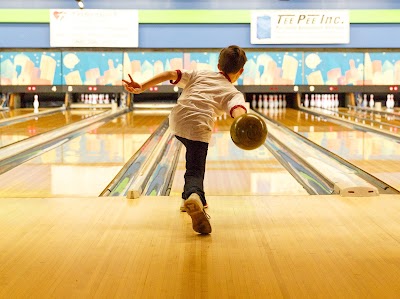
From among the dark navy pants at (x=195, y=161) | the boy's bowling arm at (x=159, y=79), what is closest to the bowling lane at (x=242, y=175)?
the dark navy pants at (x=195, y=161)

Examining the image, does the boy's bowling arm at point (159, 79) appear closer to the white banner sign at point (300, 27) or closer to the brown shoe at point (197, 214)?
the brown shoe at point (197, 214)

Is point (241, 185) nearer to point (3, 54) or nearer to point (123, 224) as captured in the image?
point (123, 224)

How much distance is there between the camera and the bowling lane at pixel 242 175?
3717 millimetres

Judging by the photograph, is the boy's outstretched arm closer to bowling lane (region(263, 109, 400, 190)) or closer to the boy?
the boy

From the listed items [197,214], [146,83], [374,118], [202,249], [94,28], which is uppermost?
[94,28]

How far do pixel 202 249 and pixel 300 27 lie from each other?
8607 mm

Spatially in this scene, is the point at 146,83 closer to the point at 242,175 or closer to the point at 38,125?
the point at 242,175

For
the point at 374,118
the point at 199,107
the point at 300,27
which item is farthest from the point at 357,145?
the point at 300,27

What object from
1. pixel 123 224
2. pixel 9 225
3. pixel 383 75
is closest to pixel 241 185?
pixel 123 224

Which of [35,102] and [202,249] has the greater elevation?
[35,102]

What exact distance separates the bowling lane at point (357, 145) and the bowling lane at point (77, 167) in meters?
1.64

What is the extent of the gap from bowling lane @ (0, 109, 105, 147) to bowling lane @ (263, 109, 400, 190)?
265 centimetres

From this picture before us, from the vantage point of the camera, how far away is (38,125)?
24.6ft

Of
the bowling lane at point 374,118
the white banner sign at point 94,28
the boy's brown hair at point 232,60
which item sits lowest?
the bowling lane at point 374,118
